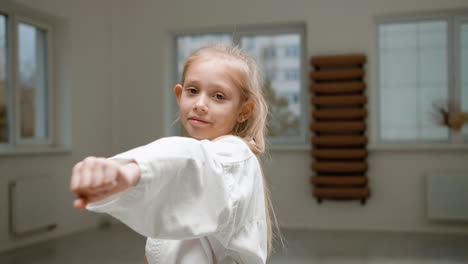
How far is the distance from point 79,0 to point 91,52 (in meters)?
0.54

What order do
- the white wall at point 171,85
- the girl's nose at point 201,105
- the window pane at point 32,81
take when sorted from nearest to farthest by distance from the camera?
1. the girl's nose at point 201,105
2. the window pane at point 32,81
3. the white wall at point 171,85

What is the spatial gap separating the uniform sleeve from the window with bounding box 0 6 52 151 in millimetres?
3652

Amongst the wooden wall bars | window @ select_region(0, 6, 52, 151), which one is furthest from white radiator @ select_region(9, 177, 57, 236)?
the wooden wall bars

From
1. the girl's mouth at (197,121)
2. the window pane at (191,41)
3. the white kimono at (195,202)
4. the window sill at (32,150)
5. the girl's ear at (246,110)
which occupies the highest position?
the window pane at (191,41)

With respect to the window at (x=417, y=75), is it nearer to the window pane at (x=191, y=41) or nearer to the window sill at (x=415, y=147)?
the window sill at (x=415, y=147)

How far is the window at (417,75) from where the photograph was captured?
14.5 ft

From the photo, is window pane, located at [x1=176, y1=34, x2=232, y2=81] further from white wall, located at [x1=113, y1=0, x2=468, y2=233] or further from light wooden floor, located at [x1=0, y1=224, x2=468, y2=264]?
light wooden floor, located at [x1=0, y1=224, x2=468, y2=264]

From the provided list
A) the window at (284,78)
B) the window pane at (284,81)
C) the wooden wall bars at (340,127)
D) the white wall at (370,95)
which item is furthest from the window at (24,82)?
the wooden wall bars at (340,127)

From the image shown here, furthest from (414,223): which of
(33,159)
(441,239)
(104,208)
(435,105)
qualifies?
(104,208)

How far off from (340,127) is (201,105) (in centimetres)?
385

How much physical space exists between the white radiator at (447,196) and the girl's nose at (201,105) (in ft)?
13.3

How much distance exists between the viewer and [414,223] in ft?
14.4

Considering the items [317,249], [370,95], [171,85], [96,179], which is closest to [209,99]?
[96,179]

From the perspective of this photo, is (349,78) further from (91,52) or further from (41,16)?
(41,16)
